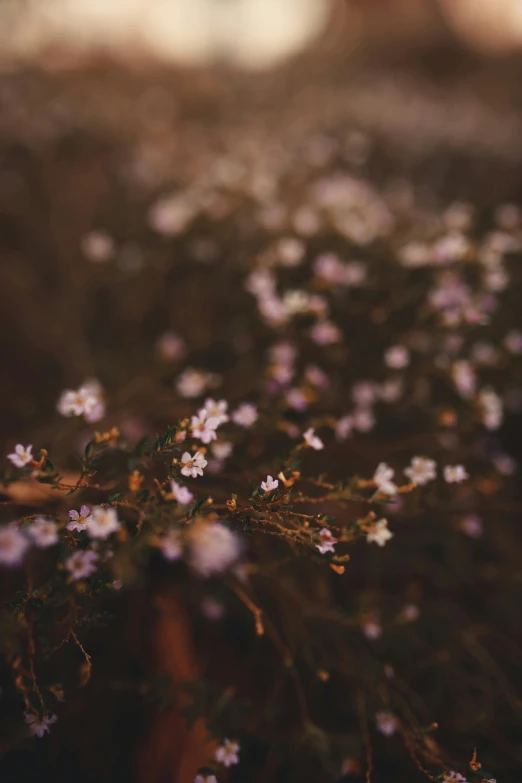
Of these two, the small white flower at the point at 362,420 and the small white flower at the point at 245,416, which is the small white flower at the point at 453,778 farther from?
the small white flower at the point at 362,420

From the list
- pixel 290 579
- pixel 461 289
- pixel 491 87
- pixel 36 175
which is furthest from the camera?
pixel 491 87

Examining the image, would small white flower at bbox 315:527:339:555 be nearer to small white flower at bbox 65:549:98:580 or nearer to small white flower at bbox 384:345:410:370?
small white flower at bbox 65:549:98:580

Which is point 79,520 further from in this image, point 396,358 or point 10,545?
point 396,358

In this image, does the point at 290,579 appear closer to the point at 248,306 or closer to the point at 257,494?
the point at 257,494

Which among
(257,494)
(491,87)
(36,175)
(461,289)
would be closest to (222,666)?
(257,494)

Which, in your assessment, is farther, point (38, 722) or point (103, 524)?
point (38, 722)

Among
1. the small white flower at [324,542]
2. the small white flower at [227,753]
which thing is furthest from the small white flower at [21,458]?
the small white flower at [227,753]

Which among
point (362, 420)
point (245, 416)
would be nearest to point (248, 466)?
point (245, 416)
